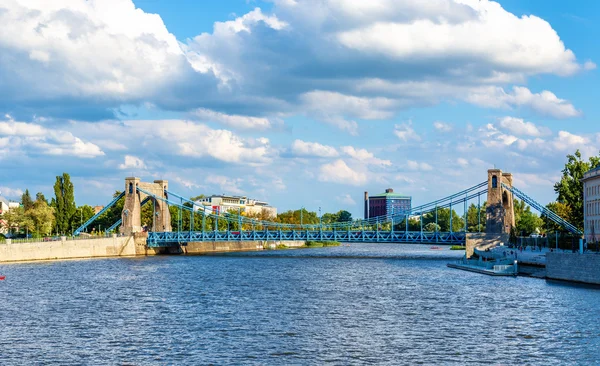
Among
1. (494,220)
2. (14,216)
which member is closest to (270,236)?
(494,220)

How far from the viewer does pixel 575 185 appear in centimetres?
11125

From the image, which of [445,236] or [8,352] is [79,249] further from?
[8,352]

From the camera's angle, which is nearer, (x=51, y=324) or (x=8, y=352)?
(x=8, y=352)

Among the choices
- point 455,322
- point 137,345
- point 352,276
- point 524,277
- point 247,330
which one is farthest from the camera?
point 352,276

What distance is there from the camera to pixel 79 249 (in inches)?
4542

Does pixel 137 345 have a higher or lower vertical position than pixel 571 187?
lower

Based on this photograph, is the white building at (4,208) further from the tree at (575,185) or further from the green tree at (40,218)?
the tree at (575,185)

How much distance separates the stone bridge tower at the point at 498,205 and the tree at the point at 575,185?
320 inches

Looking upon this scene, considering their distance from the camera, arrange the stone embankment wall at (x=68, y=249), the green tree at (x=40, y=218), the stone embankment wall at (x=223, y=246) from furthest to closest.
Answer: the stone embankment wall at (x=223, y=246)
the green tree at (x=40, y=218)
the stone embankment wall at (x=68, y=249)

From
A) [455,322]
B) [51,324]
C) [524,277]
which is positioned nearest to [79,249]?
[524,277]

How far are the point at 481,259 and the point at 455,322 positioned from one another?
47.5 meters

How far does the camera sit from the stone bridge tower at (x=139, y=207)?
452 ft

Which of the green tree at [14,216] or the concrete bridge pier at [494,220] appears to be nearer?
the concrete bridge pier at [494,220]

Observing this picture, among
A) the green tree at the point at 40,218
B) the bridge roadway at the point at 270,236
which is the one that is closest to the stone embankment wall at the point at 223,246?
the bridge roadway at the point at 270,236
